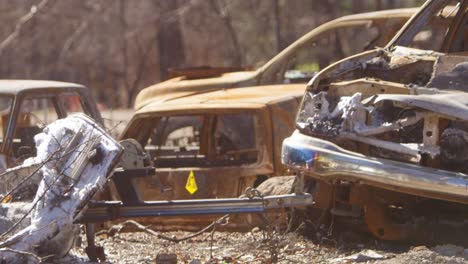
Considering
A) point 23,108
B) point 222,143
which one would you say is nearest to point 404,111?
point 222,143

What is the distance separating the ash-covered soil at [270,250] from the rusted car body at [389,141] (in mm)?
213

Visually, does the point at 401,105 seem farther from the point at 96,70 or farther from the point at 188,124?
the point at 96,70

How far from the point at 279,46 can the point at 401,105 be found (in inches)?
489

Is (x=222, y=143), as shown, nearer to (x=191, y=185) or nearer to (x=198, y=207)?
(x=191, y=185)

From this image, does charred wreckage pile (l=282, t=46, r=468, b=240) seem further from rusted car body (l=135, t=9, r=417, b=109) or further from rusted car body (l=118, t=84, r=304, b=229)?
rusted car body (l=135, t=9, r=417, b=109)

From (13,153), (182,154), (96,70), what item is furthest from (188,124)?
(96,70)

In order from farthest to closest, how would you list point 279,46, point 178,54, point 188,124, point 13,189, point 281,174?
point 178,54 → point 279,46 → point 188,124 → point 281,174 → point 13,189

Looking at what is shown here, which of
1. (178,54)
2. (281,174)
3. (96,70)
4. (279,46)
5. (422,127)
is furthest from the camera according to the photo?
(96,70)

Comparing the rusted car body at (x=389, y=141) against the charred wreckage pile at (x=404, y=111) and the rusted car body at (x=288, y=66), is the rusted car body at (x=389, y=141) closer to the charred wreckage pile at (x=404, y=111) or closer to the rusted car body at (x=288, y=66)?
the charred wreckage pile at (x=404, y=111)

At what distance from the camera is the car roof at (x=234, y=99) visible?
8938mm

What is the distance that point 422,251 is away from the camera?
22.2 ft

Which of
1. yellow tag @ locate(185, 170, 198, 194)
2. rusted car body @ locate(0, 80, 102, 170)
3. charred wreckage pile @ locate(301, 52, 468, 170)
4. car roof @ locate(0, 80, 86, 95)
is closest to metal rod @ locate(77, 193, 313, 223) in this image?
charred wreckage pile @ locate(301, 52, 468, 170)

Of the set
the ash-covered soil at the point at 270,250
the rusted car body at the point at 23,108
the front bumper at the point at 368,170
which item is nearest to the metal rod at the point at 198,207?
the ash-covered soil at the point at 270,250

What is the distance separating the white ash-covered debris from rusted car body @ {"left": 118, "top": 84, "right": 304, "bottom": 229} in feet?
3.57
